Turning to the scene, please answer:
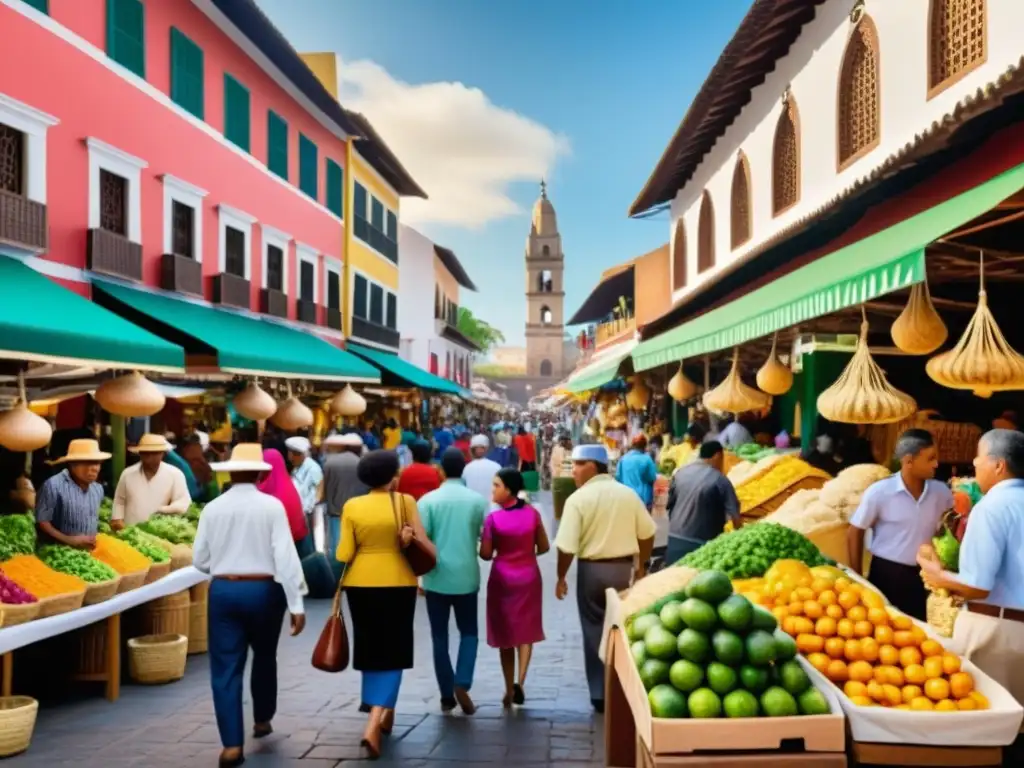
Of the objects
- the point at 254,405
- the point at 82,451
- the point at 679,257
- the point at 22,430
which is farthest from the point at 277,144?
the point at 82,451

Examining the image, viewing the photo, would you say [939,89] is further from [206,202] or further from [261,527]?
[206,202]

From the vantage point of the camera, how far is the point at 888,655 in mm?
4293

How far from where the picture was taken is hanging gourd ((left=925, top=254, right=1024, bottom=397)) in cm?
481

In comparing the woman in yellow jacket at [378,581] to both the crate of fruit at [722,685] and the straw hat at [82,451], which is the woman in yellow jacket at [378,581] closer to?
the crate of fruit at [722,685]

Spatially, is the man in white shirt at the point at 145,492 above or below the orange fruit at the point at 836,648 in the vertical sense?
above

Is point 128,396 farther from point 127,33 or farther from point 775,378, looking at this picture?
point 127,33

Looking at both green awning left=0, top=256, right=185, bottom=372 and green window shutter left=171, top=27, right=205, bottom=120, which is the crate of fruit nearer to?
green awning left=0, top=256, right=185, bottom=372

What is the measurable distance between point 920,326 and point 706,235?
16.3m

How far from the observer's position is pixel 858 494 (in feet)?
24.5

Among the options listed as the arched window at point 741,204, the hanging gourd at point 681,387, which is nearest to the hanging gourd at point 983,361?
the hanging gourd at point 681,387

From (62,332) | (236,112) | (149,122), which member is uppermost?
(236,112)

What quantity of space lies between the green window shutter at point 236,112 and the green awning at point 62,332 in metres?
7.31

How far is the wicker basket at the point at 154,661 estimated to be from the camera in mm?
7277

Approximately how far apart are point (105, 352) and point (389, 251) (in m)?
22.2
